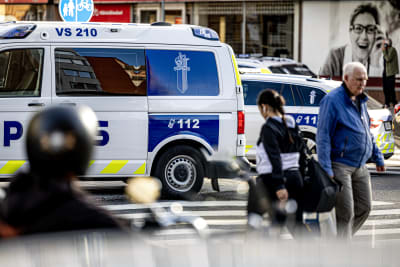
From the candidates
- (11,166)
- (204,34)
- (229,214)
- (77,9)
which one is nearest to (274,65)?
(77,9)

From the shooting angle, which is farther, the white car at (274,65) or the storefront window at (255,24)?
the storefront window at (255,24)

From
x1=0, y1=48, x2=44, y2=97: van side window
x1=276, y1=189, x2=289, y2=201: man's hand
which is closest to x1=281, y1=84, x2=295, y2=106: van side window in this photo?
x1=0, y1=48, x2=44, y2=97: van side window

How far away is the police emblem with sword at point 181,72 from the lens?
9.05 metres

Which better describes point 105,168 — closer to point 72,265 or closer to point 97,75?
point 97,75

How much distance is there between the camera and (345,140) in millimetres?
5902

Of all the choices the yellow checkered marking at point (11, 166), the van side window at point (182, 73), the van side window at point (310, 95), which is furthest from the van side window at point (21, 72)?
the van side window at point (310, 95)

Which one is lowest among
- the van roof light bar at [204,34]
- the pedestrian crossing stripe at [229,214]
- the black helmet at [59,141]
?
the pedestrian crossing stripe at [229,214]

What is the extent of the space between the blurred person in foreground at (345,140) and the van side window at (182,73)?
326 cm

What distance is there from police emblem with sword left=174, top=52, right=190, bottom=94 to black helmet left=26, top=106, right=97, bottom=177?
6793 millimetres

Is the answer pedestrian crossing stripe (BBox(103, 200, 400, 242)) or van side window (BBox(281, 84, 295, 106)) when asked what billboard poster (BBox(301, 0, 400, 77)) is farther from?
pedestrian crossing stripe (BBox(103, 200, 400, 242))

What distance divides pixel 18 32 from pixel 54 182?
6917mm

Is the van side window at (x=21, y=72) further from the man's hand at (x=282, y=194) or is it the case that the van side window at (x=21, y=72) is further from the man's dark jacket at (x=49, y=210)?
the man's dark jacket at (x=49, y=210)

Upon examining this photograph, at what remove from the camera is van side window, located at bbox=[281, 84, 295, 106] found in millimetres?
11561

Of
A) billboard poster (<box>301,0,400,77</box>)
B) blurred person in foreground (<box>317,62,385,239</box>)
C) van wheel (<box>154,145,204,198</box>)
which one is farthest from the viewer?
billboard poster (<box>301,0,400,77</box>)
